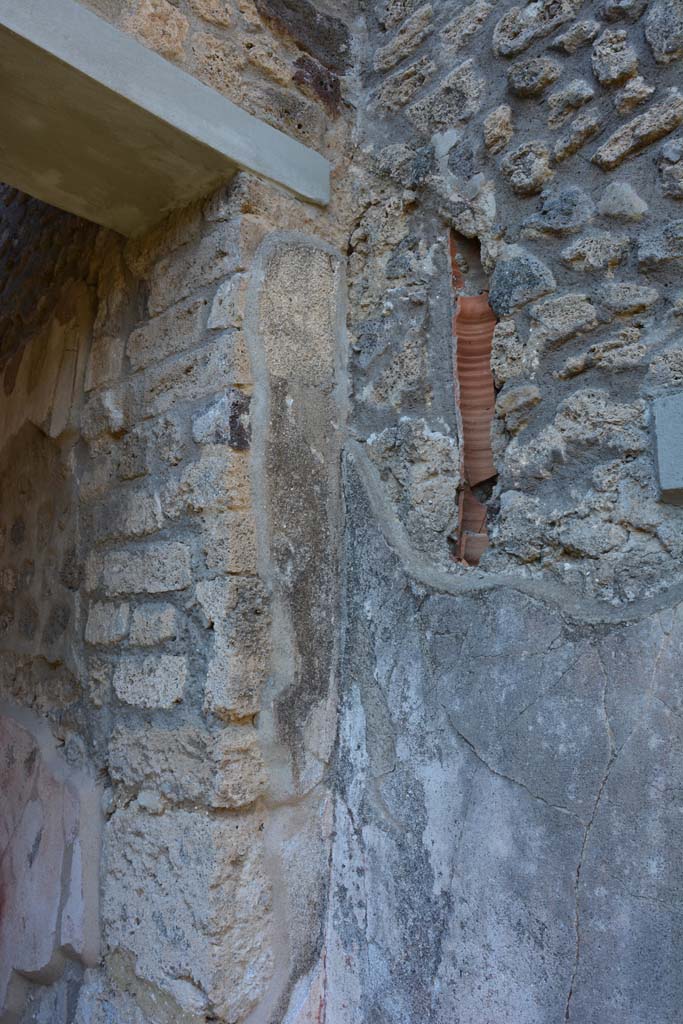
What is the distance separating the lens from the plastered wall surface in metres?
1.33

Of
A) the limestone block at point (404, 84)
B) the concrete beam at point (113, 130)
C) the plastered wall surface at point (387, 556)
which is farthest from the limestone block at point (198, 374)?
the limestone block at point (404, 84)

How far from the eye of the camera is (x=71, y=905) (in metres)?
1.74

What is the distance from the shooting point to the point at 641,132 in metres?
1.45

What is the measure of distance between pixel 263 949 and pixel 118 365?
1.32 metres

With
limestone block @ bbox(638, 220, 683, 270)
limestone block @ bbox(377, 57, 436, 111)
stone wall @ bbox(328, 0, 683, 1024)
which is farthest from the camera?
limestone block @ bbox(377, 57, 436, 111)

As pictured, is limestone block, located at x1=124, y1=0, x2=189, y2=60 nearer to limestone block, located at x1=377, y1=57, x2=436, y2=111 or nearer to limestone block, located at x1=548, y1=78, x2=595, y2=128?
limestone block, located at x1=377, y1=57, x2=436, y2=111

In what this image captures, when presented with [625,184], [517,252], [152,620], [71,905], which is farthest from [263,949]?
[625,184]

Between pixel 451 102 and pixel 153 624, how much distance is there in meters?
1.33

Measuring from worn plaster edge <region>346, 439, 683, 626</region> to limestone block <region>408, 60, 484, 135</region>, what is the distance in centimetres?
75

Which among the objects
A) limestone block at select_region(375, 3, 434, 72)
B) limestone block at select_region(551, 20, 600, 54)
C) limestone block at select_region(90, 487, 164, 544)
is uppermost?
limestone block at select_region(375, 3, 434, 72)

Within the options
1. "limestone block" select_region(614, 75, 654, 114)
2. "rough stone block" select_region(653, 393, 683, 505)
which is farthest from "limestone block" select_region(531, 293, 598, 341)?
"limestone block" select_region(614, 75, 654, 114)

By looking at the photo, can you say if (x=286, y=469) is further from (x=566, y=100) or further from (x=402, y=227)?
(x=566, y=100)

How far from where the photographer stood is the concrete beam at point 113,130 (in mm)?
1421

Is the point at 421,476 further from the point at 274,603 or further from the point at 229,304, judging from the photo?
the point at 229,304
